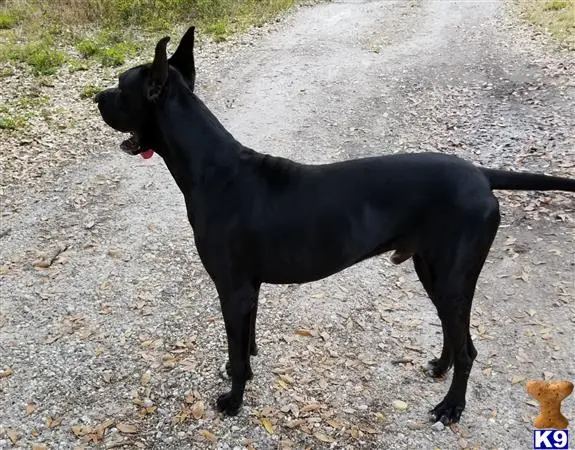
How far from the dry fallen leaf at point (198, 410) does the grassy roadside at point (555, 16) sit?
1131 centimetres

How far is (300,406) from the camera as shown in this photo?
452 cm

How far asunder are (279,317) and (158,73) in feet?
8.93

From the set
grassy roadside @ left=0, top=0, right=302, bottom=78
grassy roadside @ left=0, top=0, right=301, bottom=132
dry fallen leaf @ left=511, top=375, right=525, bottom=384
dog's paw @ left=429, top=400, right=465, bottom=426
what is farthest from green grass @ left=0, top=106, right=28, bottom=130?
dry fallen leaf @ left=511, top=375, right=525, bottom=384

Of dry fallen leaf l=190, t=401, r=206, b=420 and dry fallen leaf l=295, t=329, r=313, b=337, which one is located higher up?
dry fallen leaf l=190, t=401, r=206, b=420

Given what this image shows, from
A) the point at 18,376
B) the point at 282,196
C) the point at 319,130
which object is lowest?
the point at 319,130

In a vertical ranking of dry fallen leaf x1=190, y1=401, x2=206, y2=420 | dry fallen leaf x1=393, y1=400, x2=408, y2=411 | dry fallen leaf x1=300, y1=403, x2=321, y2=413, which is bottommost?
dry fallen leaf x1=393, y1=400, x2=408, y2=411

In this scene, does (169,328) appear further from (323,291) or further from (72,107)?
(72,107)

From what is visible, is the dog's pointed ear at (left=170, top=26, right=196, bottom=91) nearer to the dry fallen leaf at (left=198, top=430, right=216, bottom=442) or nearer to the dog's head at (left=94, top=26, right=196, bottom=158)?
the dog's head at (left=94, top=26, right=196, bottom=158)

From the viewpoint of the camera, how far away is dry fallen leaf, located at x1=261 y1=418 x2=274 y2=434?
4.32 m

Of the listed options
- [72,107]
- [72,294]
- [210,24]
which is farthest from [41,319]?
[210,24]

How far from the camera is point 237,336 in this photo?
4055 millimetres

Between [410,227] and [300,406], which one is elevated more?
[410,227]

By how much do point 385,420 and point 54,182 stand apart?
5625mm

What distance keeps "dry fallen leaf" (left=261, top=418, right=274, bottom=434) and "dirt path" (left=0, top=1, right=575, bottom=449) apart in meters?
0.02
